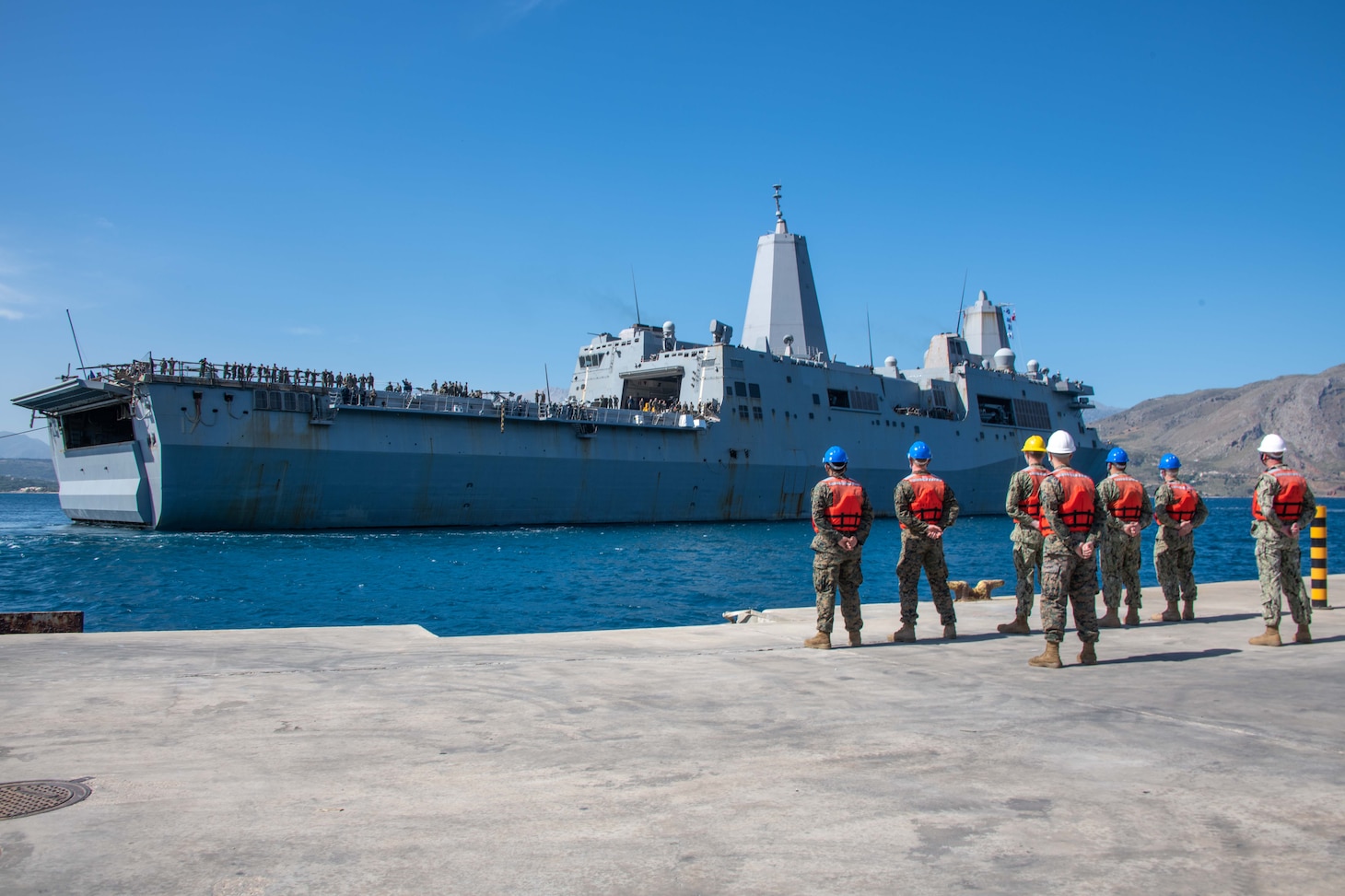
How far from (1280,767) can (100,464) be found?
33225 mm

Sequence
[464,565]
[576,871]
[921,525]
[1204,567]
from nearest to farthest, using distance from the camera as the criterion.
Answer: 1. [576,871]
2. [921,525]
3. [464,565]
4. [1204,567]

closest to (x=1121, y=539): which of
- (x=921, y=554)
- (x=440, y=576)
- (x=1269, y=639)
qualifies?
(x=1269, y=639)

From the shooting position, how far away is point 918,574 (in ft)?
25.9

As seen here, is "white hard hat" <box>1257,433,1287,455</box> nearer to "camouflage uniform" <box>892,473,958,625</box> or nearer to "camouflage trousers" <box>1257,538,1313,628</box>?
"camouflage trousers" <box>1257,538,1313,628</box>

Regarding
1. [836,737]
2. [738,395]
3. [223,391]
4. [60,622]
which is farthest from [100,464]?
[836,737]

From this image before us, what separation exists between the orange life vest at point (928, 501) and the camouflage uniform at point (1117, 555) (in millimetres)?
1973

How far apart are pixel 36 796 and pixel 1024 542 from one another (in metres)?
7.26

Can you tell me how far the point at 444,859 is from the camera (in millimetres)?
2762

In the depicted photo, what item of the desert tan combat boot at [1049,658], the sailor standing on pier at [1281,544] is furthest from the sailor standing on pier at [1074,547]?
the sailor standing on pier at [1281,544]

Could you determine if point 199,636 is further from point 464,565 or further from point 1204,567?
point 1204,567

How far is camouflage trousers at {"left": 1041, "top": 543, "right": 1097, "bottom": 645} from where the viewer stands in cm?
651

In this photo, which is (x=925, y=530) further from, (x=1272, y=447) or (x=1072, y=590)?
(x=1272, y=447)

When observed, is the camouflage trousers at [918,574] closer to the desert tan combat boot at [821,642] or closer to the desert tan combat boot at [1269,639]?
the desert tan combat boot at [821,642]

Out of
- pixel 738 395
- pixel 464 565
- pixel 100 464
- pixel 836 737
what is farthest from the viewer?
pixel 738 395
